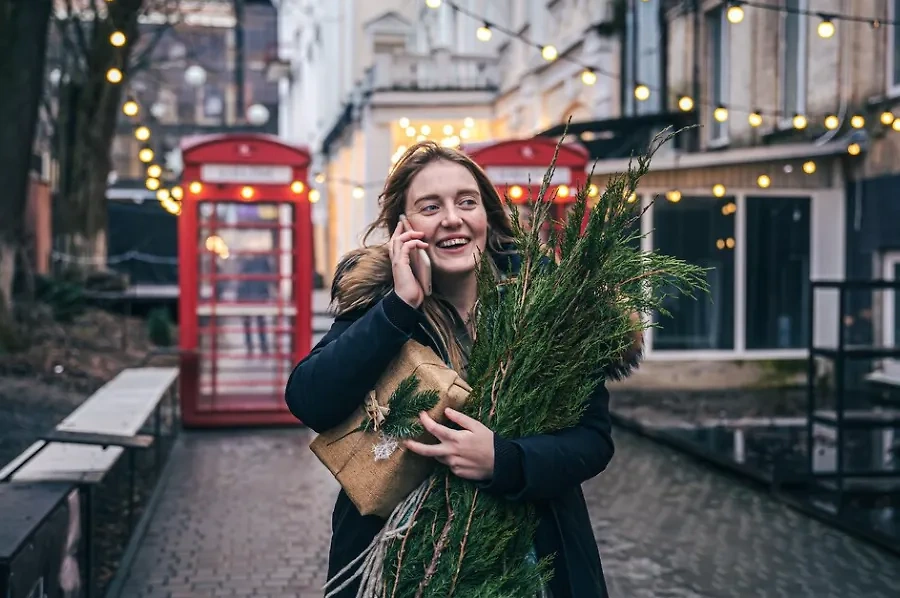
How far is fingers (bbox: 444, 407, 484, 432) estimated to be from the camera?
2.55 m

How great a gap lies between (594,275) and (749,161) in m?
12.1

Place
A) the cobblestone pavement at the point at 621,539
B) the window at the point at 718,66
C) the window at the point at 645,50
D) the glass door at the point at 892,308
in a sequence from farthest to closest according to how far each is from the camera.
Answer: the window at the point at 645,50 < the window at the point at 718,66 < the glass door at the point at 892,308 < the cobblestone pavement at the point at 621,539

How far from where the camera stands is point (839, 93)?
531 inches

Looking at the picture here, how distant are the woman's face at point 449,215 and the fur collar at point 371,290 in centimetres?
13

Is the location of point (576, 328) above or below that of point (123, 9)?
below

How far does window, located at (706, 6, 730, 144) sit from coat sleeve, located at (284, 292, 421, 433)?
14.2 meters

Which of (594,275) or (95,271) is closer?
(594,275)

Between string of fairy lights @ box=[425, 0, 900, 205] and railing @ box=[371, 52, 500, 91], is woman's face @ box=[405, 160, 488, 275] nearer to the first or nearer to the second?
string of fairy lights @ box=[425, 0, 900, 205]

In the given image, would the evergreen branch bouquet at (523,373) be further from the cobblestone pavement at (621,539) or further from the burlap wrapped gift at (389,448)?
the cobblestone pavement at (621,539)

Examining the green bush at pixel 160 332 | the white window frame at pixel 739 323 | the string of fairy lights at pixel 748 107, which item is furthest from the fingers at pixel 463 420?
the green bush at pixel 160 332

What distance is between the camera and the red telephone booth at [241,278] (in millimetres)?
11398

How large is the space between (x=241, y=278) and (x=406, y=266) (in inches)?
363

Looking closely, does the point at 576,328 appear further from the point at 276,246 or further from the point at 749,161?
the point at 749,161

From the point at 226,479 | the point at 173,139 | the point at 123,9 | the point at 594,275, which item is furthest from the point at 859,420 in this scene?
the point at 173,139
